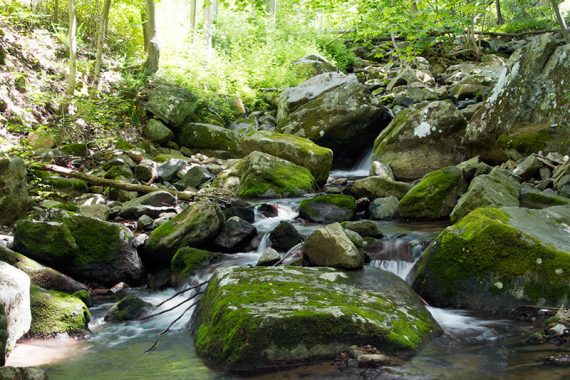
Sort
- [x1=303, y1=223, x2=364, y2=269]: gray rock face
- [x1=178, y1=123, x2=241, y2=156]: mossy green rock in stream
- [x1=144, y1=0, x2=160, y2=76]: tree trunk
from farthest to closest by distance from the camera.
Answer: [x1=144, y1=0, x2=160, y2=76]: tree trunk < [x1=178, y1=123, x2=241, y2=156]: mossy green rock in stream < [x1=303, y1=223, x2=364, y2=269]: gray rock face

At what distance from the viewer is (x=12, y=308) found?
13.6 feet

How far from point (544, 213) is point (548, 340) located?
7.12ft

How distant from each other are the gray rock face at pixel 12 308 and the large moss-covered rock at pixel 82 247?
5.62 ft

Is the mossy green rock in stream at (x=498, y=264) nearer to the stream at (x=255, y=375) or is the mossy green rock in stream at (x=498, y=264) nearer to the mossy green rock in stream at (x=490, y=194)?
the stream at (x=255, y=375)

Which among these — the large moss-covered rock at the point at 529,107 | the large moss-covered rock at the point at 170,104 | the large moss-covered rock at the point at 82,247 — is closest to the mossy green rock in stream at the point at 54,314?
the large moss-covered rock at the point at 82,247

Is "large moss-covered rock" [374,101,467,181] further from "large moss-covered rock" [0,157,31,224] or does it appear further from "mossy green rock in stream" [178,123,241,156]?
"large moss-covered rock" [0,157,31,224]

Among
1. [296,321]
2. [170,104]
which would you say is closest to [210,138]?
[170,104]

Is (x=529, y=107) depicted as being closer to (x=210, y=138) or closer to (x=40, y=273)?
(x=40, y=273)

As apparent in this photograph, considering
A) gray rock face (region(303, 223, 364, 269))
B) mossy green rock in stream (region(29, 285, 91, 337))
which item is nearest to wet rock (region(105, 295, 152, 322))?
mossy green rock in stream (region(29, 285, 91, 337))

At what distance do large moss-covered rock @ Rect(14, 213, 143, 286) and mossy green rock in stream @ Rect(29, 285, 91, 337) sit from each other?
1203 mm

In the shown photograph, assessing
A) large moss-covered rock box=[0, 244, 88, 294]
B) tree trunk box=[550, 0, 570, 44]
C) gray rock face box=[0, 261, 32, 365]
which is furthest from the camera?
tree trunk box=[550, 0, 570, 44]

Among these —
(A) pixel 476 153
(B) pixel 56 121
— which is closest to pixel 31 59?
(B) pixel 56 121

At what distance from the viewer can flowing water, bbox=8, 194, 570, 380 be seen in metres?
3.52

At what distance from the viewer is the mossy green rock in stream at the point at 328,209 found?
27.4ft
